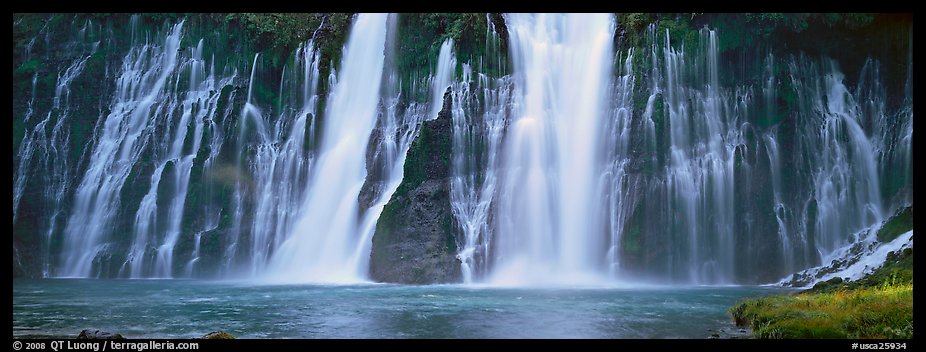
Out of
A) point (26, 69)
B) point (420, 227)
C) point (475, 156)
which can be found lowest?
point (420, 227)

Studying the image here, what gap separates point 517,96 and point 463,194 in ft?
17.6

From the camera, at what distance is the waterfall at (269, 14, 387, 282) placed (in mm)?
34438

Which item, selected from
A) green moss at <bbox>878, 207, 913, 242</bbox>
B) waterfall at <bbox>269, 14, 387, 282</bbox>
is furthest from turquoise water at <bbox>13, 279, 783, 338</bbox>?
green moss at <bbox>878, 207, 913, 242</bbox>

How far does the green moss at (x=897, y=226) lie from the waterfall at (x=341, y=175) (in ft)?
67.4

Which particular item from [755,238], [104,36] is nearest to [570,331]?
[755,238]

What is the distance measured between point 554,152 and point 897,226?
13.6m

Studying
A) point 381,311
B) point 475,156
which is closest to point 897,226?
point 475,156

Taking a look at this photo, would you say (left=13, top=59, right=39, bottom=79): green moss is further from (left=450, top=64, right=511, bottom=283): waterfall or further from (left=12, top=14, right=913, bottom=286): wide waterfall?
(left=450, top=64, right=511, bottom=283): waterfall

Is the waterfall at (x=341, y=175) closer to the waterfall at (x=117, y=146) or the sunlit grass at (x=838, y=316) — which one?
the waterfall at (x=117, y=146)

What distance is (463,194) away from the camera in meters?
34.8

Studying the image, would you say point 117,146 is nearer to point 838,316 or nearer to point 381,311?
point 381,311

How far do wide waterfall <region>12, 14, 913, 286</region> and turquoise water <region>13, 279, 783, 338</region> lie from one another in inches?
168

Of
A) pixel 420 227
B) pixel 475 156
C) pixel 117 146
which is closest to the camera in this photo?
pixel 420 227

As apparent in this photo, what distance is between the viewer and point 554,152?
114ft
